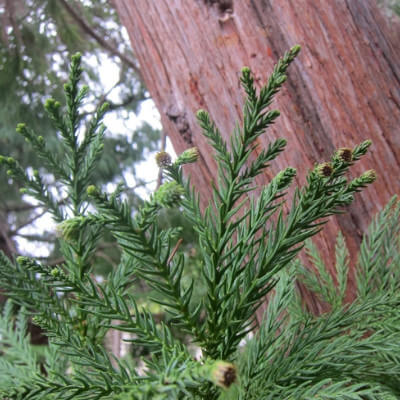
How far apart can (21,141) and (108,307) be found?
3690 millimetres

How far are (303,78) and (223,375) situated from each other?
2.82 ft

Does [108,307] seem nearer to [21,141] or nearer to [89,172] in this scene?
[89,172]

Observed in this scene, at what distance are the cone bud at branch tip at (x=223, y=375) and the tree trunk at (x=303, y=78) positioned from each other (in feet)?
2.18

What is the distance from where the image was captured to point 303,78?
988 millimetres

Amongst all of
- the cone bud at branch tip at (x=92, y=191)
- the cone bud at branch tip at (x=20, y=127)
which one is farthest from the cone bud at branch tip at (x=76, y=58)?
the cone bud at branch tip at (x=92, y=191)

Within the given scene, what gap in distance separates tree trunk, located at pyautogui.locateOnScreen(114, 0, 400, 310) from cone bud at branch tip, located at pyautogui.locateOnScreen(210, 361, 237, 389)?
0.67m

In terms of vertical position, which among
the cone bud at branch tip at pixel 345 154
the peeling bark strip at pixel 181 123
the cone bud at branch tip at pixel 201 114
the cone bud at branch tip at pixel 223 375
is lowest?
the cone bud at branch tip at pixel 223 375

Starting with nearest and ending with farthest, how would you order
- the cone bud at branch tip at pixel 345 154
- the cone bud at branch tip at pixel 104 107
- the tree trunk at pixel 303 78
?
the cone bud at branch tip at pixel 345 154 < the cone bud at branch tip at pixel 104 107 < the tree trunk at pixel 303 78

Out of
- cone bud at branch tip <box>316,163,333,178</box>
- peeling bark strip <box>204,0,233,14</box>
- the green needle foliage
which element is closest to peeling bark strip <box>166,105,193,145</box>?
peeling bark strip <box>204,0,233,14</box>

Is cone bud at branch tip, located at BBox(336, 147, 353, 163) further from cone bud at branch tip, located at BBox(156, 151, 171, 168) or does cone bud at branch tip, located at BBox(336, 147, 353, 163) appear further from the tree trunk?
the tree trunk

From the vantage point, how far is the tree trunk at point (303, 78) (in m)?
0.94

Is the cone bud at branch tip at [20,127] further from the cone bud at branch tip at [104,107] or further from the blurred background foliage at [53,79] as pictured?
the blurred background foliage at [53,79]

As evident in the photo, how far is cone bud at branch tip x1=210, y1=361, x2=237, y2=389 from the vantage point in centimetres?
29

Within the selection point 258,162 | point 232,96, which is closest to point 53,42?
point 232,96
